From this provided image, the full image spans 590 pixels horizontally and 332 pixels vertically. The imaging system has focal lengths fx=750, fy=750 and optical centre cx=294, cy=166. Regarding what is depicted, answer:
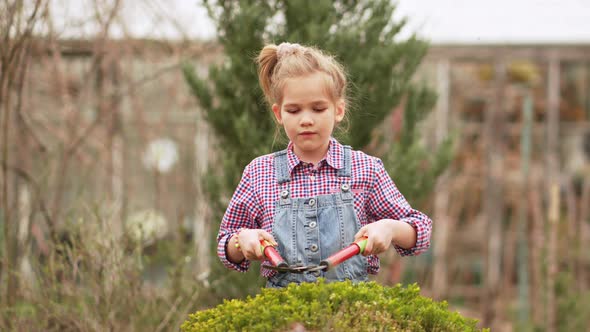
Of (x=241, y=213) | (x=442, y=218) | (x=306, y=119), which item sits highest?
(x=306, y=119)

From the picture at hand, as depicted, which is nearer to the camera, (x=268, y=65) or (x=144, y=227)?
(x=268, y=65)

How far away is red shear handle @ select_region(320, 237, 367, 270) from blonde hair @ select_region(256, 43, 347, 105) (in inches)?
19.8

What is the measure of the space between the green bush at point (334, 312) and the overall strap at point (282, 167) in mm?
413

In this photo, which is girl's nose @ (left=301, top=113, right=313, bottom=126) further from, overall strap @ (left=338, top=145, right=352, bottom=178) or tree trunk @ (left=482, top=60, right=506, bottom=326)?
tree trunk @ (left=482, top=60, right=506, bottom=326)

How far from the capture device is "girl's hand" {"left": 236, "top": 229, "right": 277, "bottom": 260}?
227 centimetres

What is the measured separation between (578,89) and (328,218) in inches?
282

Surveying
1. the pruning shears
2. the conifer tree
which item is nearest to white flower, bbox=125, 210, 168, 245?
the conifer tree

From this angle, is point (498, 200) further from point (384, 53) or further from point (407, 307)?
point (407, 307)

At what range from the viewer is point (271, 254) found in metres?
2.21

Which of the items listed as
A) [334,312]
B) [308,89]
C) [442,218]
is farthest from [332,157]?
[442,218]

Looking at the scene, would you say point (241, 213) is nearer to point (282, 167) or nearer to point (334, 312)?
point (282, 167)

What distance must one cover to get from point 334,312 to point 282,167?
0.60m

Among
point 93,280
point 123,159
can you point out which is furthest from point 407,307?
point 123,159

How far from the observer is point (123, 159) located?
22.5ft
